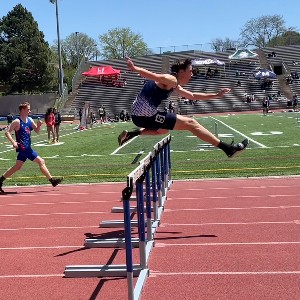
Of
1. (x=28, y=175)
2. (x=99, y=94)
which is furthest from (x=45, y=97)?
(x=28, y=175)

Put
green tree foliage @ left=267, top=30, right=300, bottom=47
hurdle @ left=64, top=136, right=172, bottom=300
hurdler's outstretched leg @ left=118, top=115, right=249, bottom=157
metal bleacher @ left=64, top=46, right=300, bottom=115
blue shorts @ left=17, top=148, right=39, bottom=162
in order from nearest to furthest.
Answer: hurdle @ left=64, top=136, right=172, bottom=300 → hurdler's outstretched leg @ left=118, top=115, right=249, bottom=157 → blue shorts @ left=17, top=148, right=39, bottom=162 → metal bleacher @ left=64, top=46, right=300, bottom=115 → green tree foliage @ left=267, top=30, right=300, bottom=47

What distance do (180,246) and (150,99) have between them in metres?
1.75

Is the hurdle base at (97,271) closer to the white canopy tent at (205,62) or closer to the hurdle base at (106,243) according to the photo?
the hurdle base at (106,243)

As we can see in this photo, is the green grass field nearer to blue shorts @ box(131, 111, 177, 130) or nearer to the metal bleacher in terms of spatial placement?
blue shorts @ box(131, 111, 177, 130)

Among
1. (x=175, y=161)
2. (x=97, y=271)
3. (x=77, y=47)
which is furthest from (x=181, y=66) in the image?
(x=77, y=47)

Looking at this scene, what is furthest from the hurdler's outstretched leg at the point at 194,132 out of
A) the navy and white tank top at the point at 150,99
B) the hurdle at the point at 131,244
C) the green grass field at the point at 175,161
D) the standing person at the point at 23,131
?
the green grass field at the point at 175,161

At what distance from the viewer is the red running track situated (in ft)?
16.3

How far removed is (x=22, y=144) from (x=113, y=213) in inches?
132

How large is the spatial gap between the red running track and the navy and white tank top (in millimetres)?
1553

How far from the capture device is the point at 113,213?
881 centimetres

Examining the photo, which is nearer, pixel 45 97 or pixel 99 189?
pixel 99 189

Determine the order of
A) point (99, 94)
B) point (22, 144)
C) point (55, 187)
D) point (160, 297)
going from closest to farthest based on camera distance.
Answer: point (160, 297)
point (22, 144)
point (55, 187)
point (99, 94)

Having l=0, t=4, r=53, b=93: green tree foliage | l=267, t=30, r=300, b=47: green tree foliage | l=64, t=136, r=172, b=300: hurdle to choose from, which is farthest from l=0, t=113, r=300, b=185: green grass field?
l=267, t=30, r=300, b=47: green tree foliage

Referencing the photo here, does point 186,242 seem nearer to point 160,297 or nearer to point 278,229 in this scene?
point 278,229
